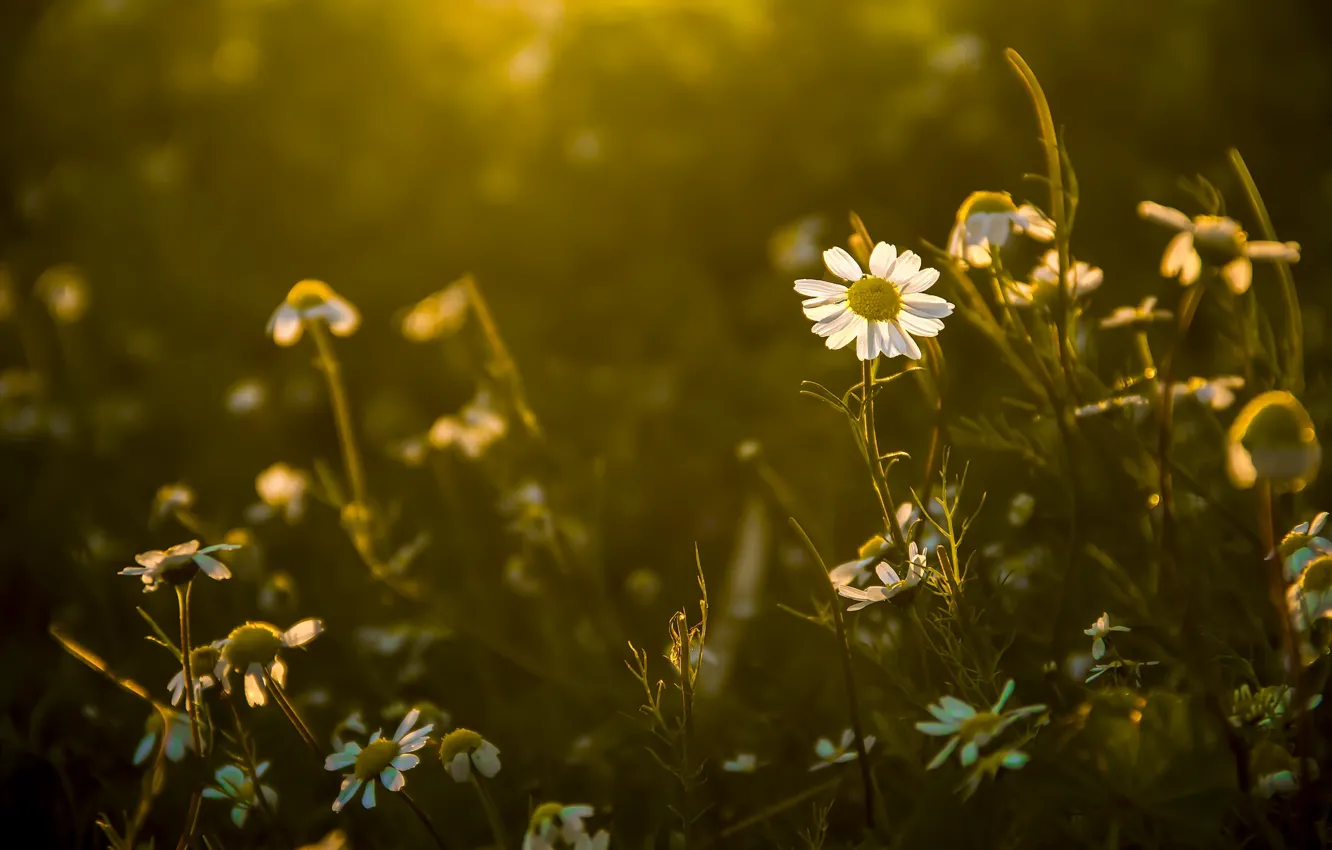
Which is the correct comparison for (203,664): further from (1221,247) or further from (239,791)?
(1221,247)

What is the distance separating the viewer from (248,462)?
2812 mm

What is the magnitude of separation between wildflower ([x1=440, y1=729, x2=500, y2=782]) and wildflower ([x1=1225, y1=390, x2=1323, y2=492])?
0.81 m

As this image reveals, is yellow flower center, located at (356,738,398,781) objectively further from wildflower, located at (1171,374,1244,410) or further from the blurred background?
wildflower, located at (1171,374,1244,410)

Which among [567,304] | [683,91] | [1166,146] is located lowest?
[567,304]

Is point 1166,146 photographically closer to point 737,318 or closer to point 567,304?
point 737,318

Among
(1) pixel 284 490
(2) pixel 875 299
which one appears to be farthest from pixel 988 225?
(1) pixel 284 490

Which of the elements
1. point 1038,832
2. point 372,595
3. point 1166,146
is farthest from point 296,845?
point 1166,146

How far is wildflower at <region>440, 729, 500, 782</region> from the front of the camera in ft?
3.79

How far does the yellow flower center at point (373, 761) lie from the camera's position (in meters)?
1.14

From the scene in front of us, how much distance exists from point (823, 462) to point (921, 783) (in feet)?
3.77

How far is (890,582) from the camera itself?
3.49 ft

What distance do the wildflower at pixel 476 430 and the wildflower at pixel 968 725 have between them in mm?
1090

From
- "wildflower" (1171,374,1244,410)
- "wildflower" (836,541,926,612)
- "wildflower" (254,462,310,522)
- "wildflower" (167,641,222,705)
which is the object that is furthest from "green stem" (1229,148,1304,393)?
"wildflower" (254,462,310,522)

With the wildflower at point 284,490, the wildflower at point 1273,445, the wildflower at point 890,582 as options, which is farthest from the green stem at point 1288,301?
the wildflower at point 284,490
